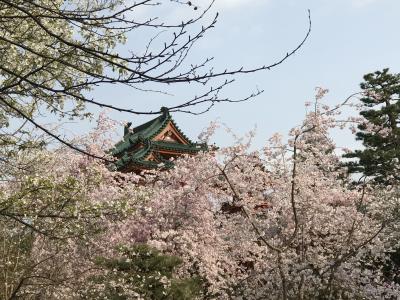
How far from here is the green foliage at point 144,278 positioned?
9.83 meters

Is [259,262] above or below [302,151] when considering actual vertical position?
below

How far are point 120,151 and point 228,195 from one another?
→ 15.6 m

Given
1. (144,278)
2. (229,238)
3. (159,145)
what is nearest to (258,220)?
(229,238)

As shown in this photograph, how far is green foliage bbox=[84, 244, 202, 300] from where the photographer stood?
983 centimetres

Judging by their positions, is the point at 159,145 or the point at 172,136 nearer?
the point at 159,145

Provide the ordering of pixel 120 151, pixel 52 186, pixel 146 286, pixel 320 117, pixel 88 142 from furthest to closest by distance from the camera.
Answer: pixel 120 151 < pixel 88 142 < pixel 320 117 < pixel 146 286 < pixel 52 186

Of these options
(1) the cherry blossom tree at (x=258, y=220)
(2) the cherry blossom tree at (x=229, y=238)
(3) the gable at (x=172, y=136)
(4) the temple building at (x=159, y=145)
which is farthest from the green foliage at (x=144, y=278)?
Answer: (3) the gable at (x=172, y=136)

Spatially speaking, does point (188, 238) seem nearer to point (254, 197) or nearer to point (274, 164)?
point (254, 197)

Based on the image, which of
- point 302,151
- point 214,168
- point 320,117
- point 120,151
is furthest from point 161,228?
point 120,151

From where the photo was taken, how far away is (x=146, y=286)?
994 cm

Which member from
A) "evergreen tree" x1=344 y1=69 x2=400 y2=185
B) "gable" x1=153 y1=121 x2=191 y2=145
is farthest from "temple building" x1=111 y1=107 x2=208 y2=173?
"evergreen tree" x1=344 y1=69 x2=400 y2=185

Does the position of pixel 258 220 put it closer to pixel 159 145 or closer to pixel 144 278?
pixel 144 278

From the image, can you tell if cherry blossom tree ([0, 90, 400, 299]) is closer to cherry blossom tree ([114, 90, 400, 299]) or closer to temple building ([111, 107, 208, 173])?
cherry blossom tree ([114, 90, 400, 299])

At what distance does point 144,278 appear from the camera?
980cm
